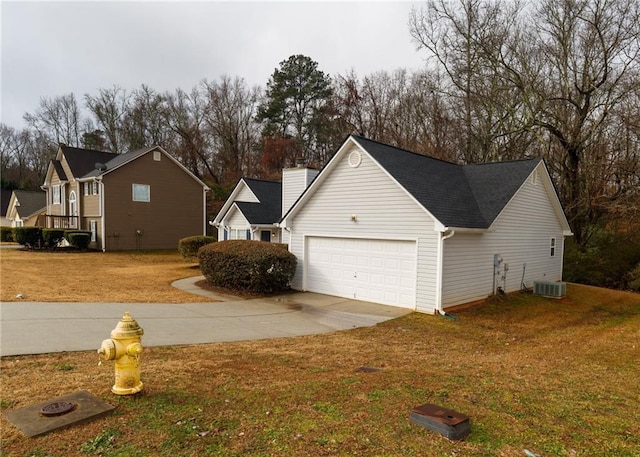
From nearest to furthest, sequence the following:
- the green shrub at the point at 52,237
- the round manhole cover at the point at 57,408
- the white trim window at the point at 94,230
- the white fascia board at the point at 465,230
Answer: the round manhole cover at the point at 57,408
the white fascia board at the point at 465,230
the green shrub at the point at 52,237
the white trim window at the point at 94,230

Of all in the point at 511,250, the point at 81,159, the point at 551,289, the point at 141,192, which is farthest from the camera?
the point at 81,159

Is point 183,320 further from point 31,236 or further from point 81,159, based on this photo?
point 81,159

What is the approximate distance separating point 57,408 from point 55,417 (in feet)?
0.58

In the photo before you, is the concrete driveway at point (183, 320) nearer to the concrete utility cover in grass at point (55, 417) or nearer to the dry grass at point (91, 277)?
the dry grass at point (91, 277)

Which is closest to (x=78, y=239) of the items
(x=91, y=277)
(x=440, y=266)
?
(x=91, y=277)

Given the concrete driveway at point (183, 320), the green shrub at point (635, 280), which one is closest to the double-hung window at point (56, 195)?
the concrete driveway at point (183, 320)

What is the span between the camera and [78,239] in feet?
88.6

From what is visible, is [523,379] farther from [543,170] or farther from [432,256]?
[543,170]

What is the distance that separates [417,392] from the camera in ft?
16.0

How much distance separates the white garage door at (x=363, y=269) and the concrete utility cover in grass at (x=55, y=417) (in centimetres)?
940

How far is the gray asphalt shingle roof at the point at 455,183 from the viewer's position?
39.8 ft

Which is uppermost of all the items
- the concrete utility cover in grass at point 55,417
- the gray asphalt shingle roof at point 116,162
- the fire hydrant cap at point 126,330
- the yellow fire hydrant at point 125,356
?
the gray asphalt shingle roof at point 116,162

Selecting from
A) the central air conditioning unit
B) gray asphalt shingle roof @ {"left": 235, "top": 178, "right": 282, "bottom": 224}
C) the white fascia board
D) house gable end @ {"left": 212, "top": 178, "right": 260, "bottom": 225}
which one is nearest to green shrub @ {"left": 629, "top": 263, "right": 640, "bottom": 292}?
the central air conditioning unit

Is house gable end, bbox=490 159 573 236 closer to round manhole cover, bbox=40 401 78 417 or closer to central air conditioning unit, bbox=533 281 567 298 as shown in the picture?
central air conditioning unit, bbox=533 281 567 298
